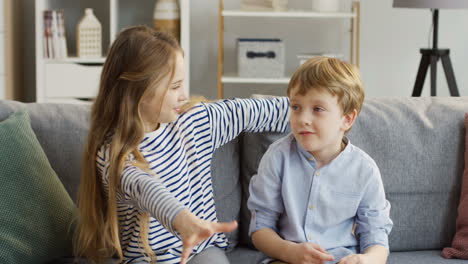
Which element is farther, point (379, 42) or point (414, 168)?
point (379, 42)

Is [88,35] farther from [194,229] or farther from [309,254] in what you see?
[194,229]

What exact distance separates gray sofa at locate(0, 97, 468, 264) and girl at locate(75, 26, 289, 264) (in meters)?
0.19

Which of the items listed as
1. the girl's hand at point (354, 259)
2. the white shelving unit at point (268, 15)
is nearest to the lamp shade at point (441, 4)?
the white shelving unit at point (268, 15)

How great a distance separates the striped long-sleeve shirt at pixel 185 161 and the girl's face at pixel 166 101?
0.16ft

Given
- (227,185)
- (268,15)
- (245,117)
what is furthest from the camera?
(268,15)

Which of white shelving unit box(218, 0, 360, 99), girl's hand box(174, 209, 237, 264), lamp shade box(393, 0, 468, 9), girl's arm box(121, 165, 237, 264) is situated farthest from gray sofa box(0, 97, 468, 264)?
white shelving unit box(218, 0, 360, 99)

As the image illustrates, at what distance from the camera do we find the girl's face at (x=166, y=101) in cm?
155

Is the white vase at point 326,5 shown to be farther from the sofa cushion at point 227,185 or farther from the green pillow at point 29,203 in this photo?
the green pillow at point 29,203

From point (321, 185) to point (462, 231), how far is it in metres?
0.48

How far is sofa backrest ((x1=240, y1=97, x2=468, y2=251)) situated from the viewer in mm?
1870

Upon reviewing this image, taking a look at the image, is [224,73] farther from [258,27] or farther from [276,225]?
[276,225]

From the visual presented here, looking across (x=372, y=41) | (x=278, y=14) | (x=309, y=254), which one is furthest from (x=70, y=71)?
(x=309, y=254)

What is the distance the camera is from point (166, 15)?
392 centimetres

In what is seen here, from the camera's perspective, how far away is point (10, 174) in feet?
5.31
